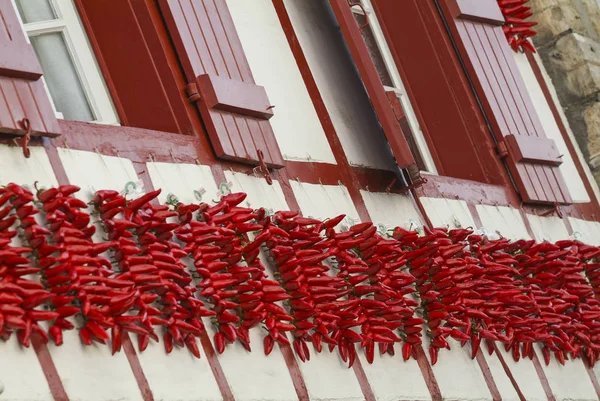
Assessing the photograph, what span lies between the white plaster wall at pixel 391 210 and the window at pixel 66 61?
147 centimetres

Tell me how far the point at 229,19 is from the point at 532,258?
7.38 ft

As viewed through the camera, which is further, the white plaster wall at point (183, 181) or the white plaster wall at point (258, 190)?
the white plaster wall at point (258, 190)

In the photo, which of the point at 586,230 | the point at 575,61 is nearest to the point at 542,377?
the point at 586,230

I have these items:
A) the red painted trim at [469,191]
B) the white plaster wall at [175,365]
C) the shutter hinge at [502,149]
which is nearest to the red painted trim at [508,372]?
the red painted trim at [469,191]

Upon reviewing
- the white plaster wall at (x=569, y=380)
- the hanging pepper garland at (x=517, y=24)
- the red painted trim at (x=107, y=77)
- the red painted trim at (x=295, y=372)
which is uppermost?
the hanging pepper garland at (x=517, y=24)

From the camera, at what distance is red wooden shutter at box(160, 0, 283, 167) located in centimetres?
572

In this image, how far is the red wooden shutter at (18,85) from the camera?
473cm

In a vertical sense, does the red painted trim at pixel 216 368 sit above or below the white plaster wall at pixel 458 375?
above

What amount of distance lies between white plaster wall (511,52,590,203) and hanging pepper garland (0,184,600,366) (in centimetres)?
108

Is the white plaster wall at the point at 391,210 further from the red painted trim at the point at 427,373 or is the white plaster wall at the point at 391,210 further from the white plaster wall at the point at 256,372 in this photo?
the white plaster wall at the point at 256,372

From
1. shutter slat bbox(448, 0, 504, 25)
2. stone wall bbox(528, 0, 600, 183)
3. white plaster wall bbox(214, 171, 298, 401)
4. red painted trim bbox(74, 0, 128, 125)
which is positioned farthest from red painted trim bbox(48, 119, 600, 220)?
shutter slat bbox(448, 0, 504, 25)

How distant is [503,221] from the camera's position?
763cm

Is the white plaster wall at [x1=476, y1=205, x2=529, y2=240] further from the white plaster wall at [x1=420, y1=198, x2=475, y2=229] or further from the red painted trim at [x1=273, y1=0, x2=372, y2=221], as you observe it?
the red painted trim at [x1=273, y1=0, x2=372, y2=221]

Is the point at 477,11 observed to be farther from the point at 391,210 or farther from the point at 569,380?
the point at 569,380
